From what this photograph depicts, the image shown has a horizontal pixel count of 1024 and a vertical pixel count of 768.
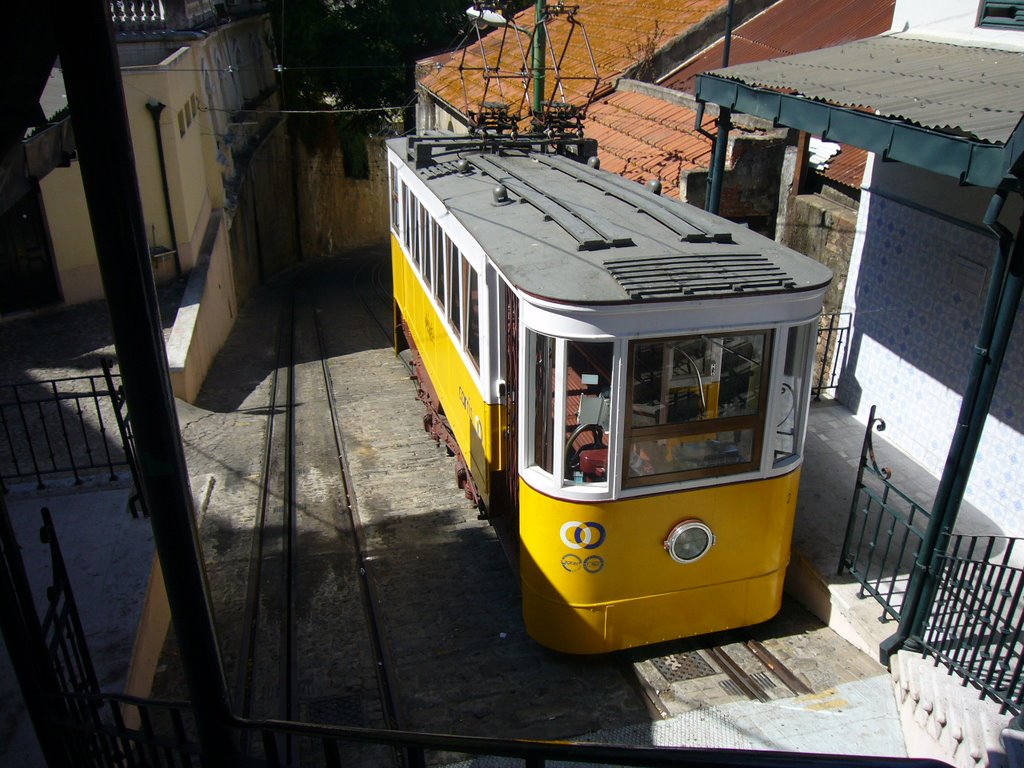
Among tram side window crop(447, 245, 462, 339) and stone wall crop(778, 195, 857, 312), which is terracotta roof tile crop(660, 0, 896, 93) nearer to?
stone wall crop(778, 195, 857, 312)

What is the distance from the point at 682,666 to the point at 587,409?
6.09 ft

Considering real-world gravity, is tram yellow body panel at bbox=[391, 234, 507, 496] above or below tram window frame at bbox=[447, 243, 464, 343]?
below

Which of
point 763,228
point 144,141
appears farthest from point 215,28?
point 763,228

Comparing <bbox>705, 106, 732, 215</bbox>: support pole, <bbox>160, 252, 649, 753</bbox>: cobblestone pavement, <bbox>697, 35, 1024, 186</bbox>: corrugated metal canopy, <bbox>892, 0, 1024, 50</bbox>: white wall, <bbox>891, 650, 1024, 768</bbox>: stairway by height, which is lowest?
<bbox>160, 252, 649, 753</bbox>: cobblestone pavement

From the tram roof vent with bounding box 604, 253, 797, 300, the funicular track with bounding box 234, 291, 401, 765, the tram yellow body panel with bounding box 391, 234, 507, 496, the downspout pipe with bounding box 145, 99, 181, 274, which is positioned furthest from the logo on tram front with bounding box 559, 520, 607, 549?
the downspout pipe with bounding box 145, 99, 181, 274

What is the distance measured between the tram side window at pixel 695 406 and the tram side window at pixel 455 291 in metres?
2.42

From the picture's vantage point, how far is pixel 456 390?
23.7 ft

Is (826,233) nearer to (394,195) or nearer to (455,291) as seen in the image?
(455,291)

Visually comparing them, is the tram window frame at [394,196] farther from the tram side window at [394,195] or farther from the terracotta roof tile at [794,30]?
the terracotta roof tile at [794,30]

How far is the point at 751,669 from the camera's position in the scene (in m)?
5.36

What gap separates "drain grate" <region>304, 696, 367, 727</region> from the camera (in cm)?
511

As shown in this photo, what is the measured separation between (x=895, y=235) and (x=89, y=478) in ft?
23.7

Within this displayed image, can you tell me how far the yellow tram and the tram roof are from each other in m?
0.02

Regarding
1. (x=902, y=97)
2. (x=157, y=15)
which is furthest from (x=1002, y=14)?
(x=157, y=15)
